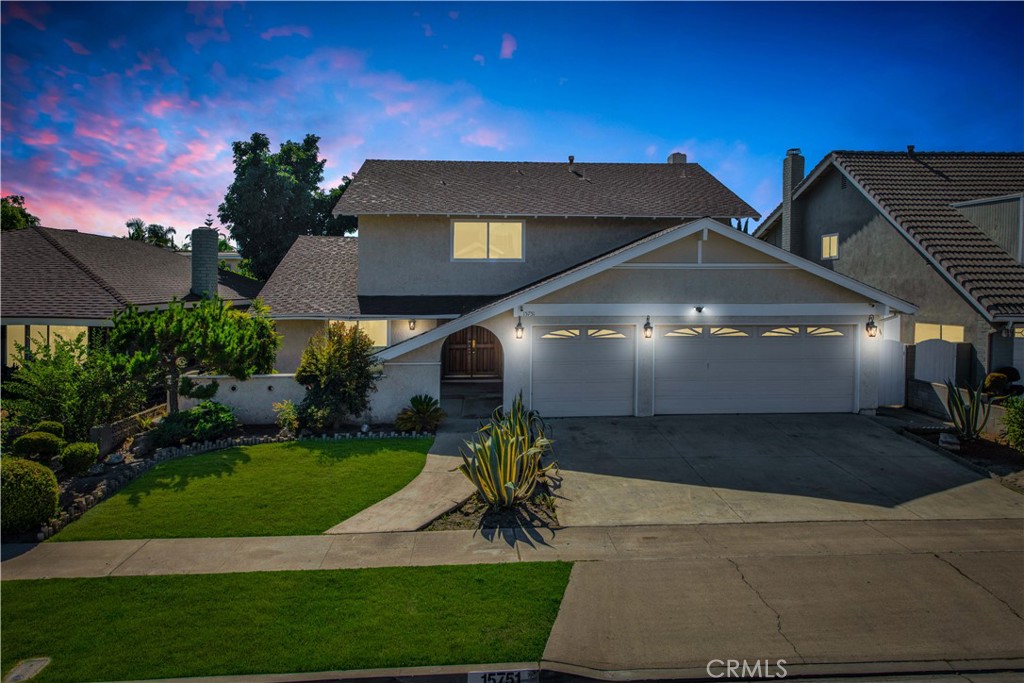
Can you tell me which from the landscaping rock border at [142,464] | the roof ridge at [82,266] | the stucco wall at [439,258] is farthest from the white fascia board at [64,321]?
the stucco wall at [439,258]

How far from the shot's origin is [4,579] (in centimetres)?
709

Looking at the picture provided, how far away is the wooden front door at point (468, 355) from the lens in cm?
2102

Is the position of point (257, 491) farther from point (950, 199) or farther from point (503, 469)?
point (950, 199)

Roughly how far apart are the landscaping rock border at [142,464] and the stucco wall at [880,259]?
1421 centimetres

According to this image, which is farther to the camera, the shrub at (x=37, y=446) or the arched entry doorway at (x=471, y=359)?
the arched entry doorway at (x=471, y=359)

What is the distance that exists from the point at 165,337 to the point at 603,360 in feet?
34.0

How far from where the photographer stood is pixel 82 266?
62.3 ft

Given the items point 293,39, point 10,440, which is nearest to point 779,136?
point 293,39

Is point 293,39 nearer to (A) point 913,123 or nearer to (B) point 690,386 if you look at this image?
(B) point 690,386

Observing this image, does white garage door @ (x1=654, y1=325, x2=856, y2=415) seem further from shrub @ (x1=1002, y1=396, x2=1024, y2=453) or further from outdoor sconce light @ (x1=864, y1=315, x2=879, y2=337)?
shrub @ (x1=1002, y1=396, x2=1024, y2=453)

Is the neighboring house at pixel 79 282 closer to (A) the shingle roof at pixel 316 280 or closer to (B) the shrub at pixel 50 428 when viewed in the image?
(A) the shingle roof at pixel 316 280

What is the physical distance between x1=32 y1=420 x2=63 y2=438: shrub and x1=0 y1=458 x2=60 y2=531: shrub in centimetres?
252

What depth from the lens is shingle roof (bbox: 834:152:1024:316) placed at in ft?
48.9

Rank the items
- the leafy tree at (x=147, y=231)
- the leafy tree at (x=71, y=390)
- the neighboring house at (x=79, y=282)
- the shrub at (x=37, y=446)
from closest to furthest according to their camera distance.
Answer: the shrub at (x=37, y=446) < the leafy tree at (x=71, y=390) < the neighboring house at (x=79, y=282) < the leafy tree at (x=147, y=231)
